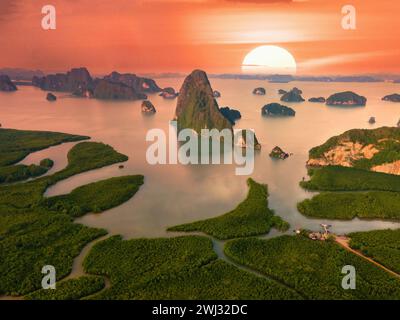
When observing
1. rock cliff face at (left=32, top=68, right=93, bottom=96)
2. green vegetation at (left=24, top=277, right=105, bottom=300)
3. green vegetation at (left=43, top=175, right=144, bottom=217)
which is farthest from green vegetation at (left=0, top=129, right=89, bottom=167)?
rock cliff face at (left=32, top=68, right=93, bottom=96)

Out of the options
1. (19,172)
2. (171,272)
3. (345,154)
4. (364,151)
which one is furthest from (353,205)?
(19,172)

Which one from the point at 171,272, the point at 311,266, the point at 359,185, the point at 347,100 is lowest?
the point at 171,272

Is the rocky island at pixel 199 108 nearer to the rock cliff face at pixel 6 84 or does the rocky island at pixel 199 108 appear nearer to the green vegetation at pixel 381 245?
the green vegetation at pixel 381 245

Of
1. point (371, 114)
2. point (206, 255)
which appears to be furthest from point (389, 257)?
point (371, 114)

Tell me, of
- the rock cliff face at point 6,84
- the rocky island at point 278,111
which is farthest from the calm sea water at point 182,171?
the rock cliff face at point 6,84

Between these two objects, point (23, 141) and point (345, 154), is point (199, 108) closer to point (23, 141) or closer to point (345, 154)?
point (345, 154)
